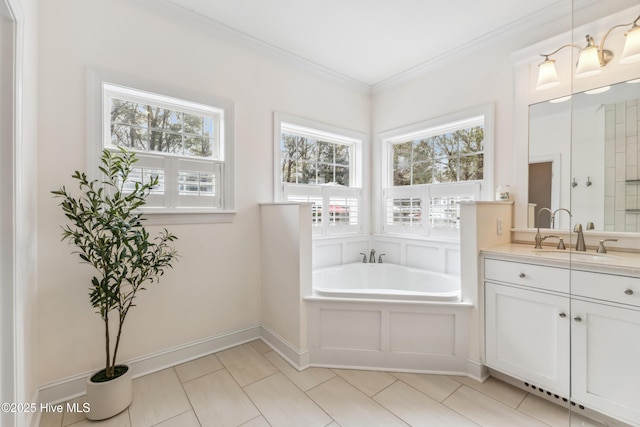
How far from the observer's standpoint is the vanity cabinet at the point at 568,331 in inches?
54.0

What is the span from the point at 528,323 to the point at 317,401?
4.64 feet

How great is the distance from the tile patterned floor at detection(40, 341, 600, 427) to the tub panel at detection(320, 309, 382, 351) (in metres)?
0.19

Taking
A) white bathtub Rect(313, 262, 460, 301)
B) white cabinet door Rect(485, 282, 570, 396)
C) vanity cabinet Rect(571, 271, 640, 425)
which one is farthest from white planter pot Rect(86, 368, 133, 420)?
vanity cabinet Rect(571, 271, 640, 425)

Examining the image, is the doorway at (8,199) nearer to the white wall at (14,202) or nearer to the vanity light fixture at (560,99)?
the white wall at (14,202)

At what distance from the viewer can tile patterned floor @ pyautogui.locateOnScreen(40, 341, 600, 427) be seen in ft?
5.01

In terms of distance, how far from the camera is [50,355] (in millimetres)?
1654

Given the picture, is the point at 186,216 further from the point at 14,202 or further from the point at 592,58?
the point at 592,58

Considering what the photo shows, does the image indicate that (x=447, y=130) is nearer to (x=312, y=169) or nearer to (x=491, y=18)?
(x=491, y=18)

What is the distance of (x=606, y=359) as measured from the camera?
4.68 ft

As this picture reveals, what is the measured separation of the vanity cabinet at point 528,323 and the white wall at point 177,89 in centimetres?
190

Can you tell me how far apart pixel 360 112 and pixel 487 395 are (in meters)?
2.93

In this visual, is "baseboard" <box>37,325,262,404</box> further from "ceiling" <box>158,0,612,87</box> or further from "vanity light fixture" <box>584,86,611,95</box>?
"vanity light fixture" <box>584,86,611,95</box>

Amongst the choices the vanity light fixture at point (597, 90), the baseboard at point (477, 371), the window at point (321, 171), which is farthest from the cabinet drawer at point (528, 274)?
the window at point (321, 171)

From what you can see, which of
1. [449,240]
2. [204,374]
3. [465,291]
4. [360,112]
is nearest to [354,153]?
[360,112]
